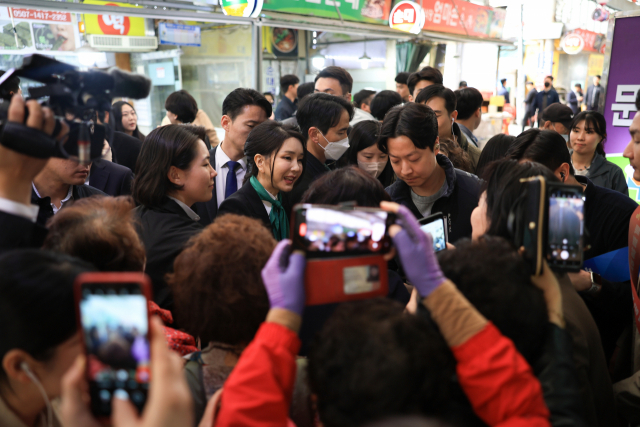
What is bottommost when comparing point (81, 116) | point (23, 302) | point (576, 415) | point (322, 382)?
point (576, 415)

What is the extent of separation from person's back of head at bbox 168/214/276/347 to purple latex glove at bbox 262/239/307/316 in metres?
0.17

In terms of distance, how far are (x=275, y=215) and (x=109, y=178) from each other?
121 centimetres

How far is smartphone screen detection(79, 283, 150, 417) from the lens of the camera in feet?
2.49

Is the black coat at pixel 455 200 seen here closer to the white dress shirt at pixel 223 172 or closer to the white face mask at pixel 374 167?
the white face mask at pixel 374 167

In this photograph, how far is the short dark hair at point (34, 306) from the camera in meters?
0.89

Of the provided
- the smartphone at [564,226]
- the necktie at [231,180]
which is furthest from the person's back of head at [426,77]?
the smartphone at [564,226]

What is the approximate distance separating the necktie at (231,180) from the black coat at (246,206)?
2.45 ft

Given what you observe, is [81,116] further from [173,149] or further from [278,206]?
[278,206]

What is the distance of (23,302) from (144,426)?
382mm

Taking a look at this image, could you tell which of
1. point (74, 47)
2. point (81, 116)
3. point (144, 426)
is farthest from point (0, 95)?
point (74, 47)

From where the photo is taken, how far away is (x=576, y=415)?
0.99 m

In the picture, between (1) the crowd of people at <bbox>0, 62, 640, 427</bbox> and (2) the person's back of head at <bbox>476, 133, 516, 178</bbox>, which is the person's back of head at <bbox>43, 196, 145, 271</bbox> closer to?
(1) the crowd of people at <bbox>0, 62, 640, 427</bbox>

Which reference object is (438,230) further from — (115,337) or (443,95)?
(443,95)

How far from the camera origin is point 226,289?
112cm
